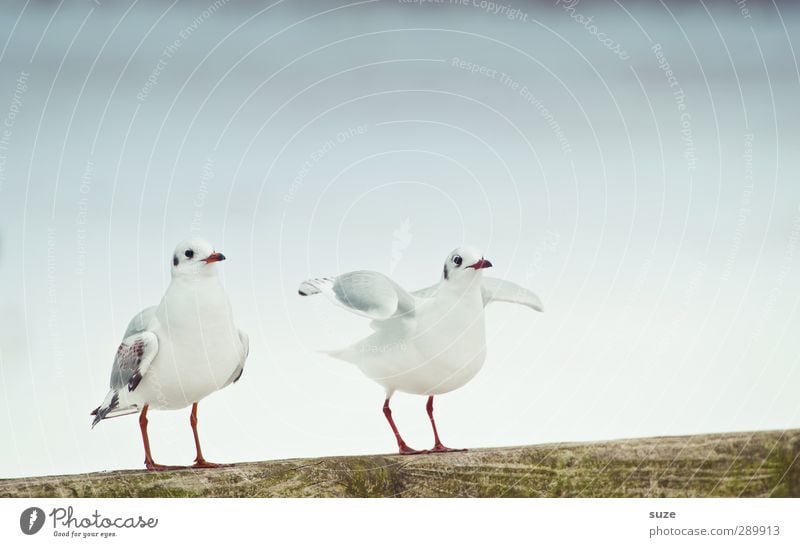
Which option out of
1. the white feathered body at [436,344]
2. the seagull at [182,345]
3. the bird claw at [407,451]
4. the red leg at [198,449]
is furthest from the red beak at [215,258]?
the bird claw at [407,451]

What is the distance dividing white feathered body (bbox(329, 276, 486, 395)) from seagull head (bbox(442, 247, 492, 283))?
0.05 m

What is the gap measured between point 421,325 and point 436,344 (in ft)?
0.39

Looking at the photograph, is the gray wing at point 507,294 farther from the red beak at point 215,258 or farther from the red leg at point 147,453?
the red leg at point 147,453

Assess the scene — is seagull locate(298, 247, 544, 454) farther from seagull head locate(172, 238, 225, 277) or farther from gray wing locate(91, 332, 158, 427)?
gray wing locate(91, 332, 158, 427)

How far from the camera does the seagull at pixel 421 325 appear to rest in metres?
4.82

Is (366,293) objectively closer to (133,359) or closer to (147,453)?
(133,359)

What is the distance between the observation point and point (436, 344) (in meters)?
4.84

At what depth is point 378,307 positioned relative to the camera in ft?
15.7

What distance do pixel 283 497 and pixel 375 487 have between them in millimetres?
432

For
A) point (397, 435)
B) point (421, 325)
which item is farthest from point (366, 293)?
point (397, 435)

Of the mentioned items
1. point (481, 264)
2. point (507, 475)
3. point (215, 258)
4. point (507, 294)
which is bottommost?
point (507, 475)
